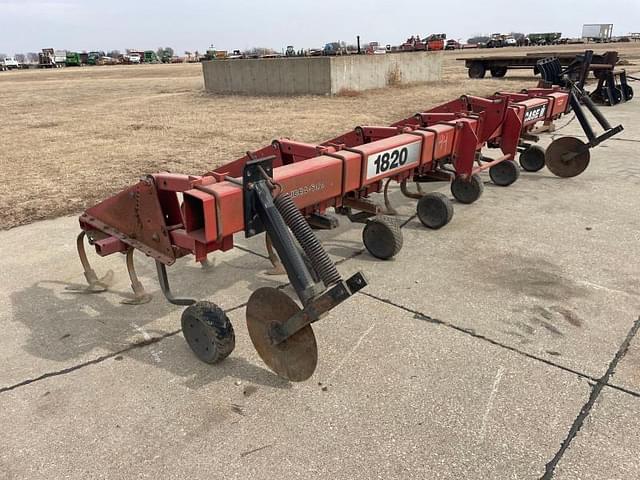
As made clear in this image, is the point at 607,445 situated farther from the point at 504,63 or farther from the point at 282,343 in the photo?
the point at 504,63

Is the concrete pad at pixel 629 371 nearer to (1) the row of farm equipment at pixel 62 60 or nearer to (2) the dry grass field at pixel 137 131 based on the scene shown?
(2) the dry grass field at pixel 137 131

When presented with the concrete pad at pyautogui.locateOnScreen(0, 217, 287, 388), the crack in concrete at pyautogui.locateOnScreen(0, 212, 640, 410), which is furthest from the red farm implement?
the crack in concrete at pyautogui.locateOnScreen(0, 212, 640, 410)

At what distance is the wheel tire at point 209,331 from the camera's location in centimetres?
270

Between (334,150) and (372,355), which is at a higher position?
(334,150)

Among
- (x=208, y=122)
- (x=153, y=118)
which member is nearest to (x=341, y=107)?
(x=208, y=122)

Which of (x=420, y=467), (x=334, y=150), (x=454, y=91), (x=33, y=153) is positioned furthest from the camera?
(x=454, y=91)

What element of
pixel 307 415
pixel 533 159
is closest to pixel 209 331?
pixel 307 415

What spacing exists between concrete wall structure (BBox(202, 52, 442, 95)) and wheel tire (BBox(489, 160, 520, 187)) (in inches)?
433

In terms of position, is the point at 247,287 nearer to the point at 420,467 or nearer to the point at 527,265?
the point at 420,467

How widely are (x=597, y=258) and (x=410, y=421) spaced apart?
2727 mm

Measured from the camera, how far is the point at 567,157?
6547 millimetres

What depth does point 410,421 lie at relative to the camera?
2398 mm

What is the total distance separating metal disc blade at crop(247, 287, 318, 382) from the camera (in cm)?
248

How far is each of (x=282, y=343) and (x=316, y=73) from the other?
606 inches
